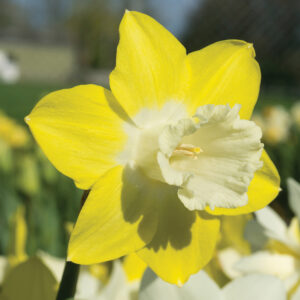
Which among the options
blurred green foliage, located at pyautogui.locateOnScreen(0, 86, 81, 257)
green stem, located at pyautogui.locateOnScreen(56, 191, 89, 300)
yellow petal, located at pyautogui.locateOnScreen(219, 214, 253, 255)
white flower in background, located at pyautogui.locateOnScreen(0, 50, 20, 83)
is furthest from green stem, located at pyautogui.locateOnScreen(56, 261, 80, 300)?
white flower in background, located at pyautogui.locateOnScreen(0, 50, 20, 83)

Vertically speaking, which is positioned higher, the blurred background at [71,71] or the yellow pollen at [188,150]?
the yellow pollen at [188,150]

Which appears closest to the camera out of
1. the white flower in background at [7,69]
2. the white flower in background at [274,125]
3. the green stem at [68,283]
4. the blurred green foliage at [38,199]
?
the green stem at [68,283]

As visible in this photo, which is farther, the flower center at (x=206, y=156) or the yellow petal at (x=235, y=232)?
the yellow petal at (x=235, y=232)

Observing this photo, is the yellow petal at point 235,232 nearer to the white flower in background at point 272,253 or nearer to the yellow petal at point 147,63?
the white flower in background at point 272,253

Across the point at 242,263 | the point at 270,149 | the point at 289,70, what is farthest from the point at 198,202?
the point at 289,70

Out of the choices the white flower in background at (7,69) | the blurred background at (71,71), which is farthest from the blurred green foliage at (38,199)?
the white flower in background at (7,69)

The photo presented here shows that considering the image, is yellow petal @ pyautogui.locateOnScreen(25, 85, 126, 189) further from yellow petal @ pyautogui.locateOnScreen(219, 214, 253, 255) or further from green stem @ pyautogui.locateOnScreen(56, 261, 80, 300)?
yellow petal @ pyautogui.locateOnScreen(219, 214, 253, 255)

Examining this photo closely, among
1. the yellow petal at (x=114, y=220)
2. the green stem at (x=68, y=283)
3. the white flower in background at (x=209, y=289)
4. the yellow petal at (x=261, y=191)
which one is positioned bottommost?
the white flower in background at (x=209, y=289)

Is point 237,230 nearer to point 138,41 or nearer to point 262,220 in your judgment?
point 262,220

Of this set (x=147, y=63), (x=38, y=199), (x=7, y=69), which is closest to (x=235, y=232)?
(x=147, y=63)
